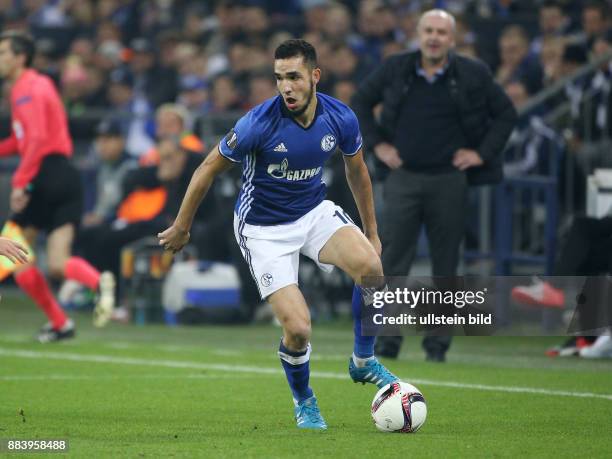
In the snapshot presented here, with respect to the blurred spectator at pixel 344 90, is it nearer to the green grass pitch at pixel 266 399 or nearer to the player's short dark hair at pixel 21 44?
the green grass pitch at pixel 266 399

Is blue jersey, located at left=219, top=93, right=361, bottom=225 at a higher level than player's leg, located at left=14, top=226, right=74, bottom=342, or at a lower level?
higher

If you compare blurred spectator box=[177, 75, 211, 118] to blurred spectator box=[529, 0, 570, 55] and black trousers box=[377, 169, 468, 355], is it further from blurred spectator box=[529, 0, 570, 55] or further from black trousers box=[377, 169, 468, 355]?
black trousers box=[377, 169, 468, 355]

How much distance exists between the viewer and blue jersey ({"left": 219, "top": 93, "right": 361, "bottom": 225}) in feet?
26.1

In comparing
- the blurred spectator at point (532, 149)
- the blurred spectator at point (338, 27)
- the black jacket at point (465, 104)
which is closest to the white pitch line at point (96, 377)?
the black jacket at point (465, 104)

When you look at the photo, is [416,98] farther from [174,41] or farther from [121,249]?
[174,41]

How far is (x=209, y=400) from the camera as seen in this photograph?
9289 millimetres

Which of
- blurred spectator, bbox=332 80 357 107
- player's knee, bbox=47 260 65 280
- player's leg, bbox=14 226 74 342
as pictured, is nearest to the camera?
player's leg, bbox=14 226 74 342

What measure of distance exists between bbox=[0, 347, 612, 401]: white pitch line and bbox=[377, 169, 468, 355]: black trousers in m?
1.19

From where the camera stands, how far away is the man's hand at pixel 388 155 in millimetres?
11844

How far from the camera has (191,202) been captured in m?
7.83

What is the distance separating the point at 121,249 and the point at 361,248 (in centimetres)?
913

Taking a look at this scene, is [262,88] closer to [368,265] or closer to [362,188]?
[362,188]

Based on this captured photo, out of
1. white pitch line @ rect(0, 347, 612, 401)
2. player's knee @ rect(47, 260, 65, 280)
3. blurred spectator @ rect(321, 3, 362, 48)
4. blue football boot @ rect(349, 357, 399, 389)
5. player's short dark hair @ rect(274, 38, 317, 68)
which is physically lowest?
white pitch line @ rect(0, 347, 612, 401)

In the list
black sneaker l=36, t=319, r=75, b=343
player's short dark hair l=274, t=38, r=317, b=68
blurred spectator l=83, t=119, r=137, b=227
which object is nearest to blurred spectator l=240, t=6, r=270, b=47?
blurred spectator l=83, t=119, r=137, b=227
